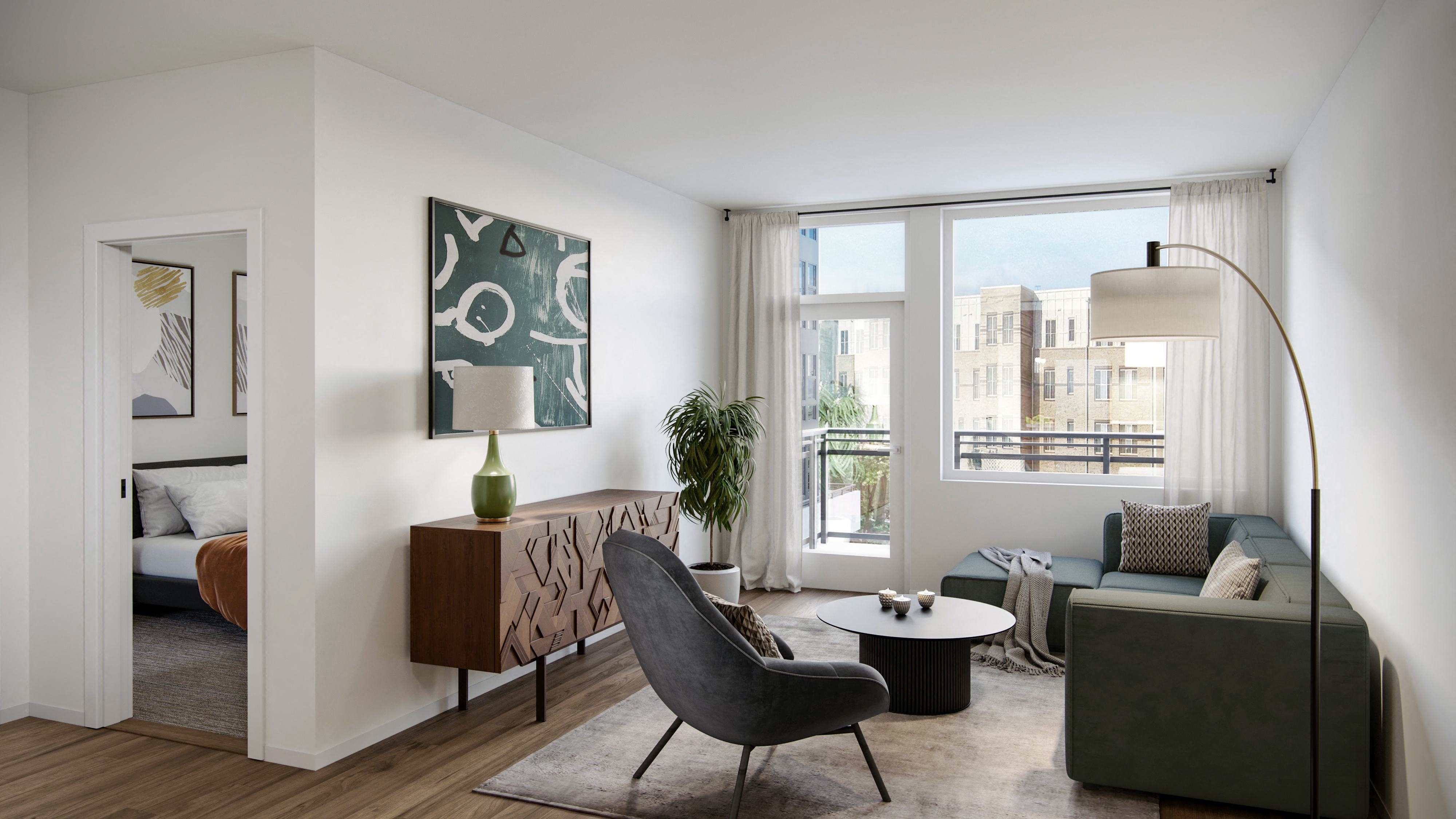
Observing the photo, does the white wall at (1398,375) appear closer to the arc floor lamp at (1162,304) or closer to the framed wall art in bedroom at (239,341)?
the arc floor lamp at (1162,304)

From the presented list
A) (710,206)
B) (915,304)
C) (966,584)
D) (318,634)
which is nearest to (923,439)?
(915,304)

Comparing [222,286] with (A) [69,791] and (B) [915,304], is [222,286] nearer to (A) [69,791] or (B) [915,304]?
(A) [69,791]

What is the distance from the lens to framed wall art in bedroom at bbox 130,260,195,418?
5.66 meters

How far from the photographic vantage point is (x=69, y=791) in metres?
3.10

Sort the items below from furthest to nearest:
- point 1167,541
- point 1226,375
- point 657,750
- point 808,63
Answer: point 1226,375 < point 1167,541 < point 808,63 < point 657,750

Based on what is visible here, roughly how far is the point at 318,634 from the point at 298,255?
4.50ft

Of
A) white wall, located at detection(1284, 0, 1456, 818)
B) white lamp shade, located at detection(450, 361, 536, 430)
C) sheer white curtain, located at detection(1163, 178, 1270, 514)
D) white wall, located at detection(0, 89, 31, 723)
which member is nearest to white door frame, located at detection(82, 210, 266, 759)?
white wall, located at detection(0, 89, 31, 723)

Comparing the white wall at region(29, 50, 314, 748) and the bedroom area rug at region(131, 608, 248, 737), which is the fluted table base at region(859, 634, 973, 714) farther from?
the bedroom area rug at region(131, 608, 248, 737)

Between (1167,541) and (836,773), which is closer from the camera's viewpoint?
(836,773)

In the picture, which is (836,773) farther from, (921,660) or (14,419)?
(14,419)

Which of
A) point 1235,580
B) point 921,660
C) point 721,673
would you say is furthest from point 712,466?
point 1235,580

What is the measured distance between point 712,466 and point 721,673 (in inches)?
107

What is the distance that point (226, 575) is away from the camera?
4516mm

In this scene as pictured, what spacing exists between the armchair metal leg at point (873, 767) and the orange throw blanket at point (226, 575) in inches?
116
